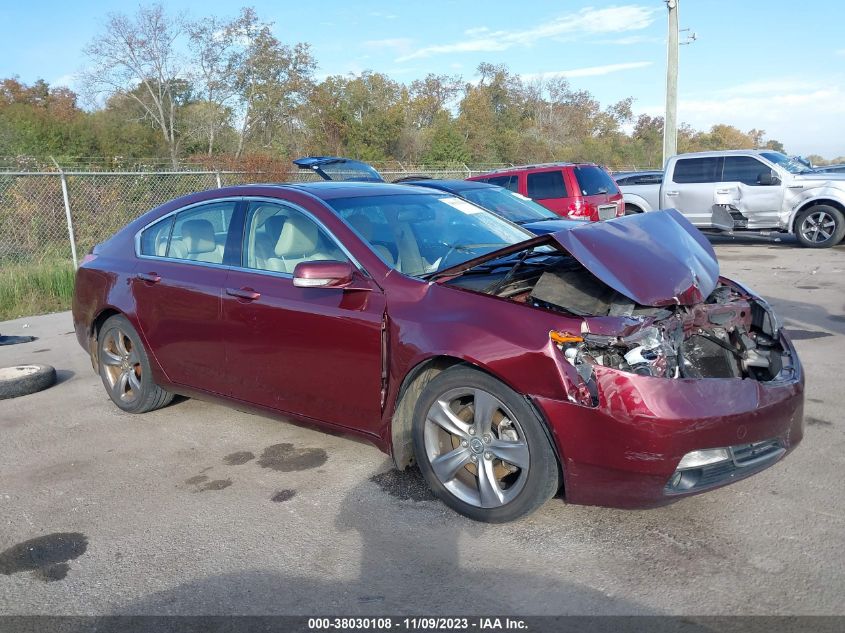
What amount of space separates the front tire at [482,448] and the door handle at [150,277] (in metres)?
2.38

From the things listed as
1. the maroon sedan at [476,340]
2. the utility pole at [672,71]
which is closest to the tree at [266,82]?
the utility pole at [672,71]

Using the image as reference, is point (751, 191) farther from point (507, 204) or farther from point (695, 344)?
point (695, 344)

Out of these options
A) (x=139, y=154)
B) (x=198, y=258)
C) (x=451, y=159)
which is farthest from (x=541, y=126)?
(x=198, y=258)

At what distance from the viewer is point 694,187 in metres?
15.6

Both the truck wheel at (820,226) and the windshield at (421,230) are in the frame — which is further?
the truck wheel at (820,226)

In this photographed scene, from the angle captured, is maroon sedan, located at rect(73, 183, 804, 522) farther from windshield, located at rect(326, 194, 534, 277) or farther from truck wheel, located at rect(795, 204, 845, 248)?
truck wheel, located at rect(795, 204, 845, 248)

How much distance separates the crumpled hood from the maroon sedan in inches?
0.6

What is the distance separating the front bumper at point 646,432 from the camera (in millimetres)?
3211

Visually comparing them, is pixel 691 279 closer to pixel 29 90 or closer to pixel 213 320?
pixel 213 320

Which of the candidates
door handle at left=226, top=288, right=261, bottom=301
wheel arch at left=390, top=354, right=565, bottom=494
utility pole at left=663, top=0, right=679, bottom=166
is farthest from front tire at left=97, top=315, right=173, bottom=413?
utility pole at left=663, top=0, right=679, bottom=166

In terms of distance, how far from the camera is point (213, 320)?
15.7ft

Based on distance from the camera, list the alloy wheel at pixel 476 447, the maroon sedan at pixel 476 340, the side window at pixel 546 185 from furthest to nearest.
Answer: the side window at pixel 546 185 → the alloy wheel at pixel 476 447 → the maroon sedan at pixel 476 340

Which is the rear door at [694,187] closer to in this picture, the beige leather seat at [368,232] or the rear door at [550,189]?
the rear door at [550,189]

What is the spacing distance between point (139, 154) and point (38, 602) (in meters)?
30.1
